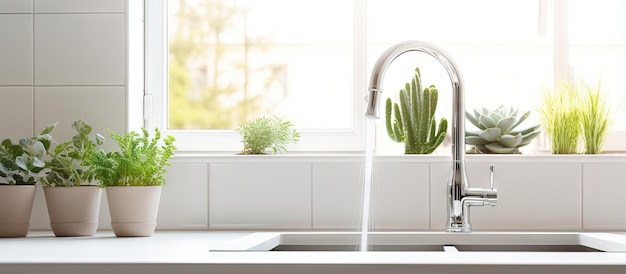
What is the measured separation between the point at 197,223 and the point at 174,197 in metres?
0.08

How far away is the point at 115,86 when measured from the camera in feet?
6.83

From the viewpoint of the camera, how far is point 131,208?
1.85 metres

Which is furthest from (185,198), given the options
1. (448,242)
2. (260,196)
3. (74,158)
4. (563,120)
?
(563,120)

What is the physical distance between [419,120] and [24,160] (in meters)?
0.92

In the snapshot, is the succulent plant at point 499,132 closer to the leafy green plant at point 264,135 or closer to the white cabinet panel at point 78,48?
the leafy green plant at point 264,135

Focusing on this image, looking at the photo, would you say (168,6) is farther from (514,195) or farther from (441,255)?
(441,255)

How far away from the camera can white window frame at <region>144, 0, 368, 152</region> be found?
2268 mm

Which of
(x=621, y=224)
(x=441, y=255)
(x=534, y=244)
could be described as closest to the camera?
(x=441, y=255)

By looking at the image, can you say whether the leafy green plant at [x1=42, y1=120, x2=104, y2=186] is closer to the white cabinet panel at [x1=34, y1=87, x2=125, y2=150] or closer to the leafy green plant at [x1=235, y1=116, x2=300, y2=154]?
the white cabinet panel at [x1=34, y1=87, x2=125, y2=150]

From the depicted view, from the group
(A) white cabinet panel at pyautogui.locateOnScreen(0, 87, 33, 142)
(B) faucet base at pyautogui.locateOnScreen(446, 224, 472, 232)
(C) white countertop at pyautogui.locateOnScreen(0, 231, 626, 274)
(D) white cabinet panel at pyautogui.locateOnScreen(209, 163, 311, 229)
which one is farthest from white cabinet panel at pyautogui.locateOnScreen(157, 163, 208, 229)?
(C) white countertop at pyautogui.locateOnScreen(0, 231, 626, 274)

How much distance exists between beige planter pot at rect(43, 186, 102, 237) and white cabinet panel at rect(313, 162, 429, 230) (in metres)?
0.53

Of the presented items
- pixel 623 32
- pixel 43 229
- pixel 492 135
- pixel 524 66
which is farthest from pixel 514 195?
pixel 43 229

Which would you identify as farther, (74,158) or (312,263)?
(74,158)

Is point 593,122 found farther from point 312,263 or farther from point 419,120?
point 312,263
